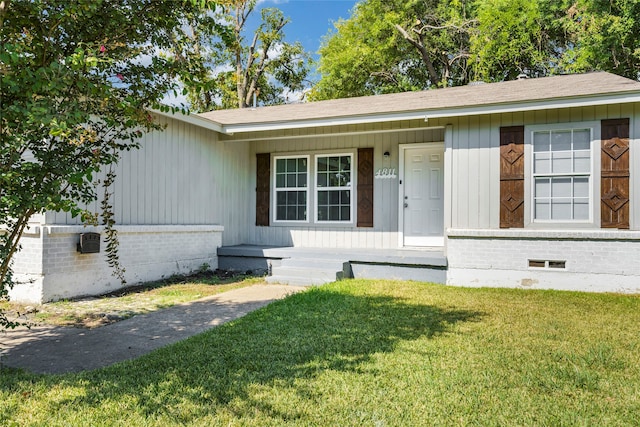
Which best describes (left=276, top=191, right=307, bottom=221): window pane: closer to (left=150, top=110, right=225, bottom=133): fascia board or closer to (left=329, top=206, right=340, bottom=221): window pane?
(left=329, top=206, right=340, bottom=221): window pane

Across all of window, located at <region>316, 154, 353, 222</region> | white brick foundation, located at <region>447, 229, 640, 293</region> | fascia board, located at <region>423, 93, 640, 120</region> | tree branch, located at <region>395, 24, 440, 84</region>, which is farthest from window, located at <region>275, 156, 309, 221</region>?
tree branch, located at <region>395, 24, 440, 84</region>

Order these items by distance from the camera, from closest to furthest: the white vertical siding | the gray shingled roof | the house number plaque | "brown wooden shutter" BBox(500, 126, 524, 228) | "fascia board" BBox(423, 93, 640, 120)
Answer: "fascia board" BBox(423, 93, 640, 120) < the gray shingled roof < "brown wooden shutter" BBox(500, 126, 524, 228) < the white vertical siding < the house number plaque

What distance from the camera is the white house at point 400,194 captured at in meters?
5.84

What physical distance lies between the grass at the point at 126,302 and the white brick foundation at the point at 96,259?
6.7 inches

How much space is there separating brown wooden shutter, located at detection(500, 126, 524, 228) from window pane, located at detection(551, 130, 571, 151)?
0.42m

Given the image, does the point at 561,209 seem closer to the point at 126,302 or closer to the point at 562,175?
the point at 562,175

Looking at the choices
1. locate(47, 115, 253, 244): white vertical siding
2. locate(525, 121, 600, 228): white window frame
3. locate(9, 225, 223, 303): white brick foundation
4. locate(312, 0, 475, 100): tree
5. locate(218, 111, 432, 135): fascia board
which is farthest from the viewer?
locate(312, 0, 475, 100): tree

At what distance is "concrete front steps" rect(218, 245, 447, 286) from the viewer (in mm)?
6637

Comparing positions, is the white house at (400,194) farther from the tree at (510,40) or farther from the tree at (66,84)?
the tree at (510,40)

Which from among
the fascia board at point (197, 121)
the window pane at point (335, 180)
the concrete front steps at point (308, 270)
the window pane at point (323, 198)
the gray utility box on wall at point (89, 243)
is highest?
the fascia board at point (197, 121)

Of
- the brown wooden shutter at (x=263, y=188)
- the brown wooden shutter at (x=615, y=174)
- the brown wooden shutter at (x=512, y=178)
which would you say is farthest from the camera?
the brown wooden shutter at (x=263, y=188)

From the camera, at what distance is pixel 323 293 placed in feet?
18.1

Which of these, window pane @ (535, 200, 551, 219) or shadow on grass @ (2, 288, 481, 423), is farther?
window pane @ (535, 200, 551, 219)

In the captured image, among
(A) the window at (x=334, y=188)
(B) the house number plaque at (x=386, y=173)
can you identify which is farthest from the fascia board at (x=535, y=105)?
(A) the window at (x=334, y=188)
